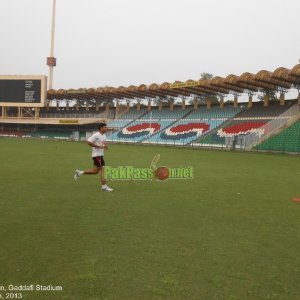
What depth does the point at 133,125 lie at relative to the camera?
6322cm

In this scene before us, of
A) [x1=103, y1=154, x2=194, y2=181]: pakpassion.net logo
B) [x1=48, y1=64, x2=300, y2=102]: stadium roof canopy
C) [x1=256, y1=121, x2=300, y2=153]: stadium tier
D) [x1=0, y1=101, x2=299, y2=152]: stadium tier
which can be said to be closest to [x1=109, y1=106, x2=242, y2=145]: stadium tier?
[x1=0, y1=101, x2=299, y2=152]: stadium tier

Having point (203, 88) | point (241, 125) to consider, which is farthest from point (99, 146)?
point (203, 88)

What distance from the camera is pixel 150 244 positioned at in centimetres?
604

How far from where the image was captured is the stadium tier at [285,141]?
36875 mm

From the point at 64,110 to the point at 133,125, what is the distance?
20.7m

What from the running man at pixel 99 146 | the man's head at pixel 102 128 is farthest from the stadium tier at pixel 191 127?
the man's head at pixel 102 128

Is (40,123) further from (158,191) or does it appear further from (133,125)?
(158,191)

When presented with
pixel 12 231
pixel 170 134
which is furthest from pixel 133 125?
pixel 12 231

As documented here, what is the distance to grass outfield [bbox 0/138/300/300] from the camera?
14.9 ft

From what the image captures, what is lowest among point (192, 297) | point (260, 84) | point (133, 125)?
point (192, 297)

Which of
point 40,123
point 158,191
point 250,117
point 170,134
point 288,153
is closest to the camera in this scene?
point 158,191

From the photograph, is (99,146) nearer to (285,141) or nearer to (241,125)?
(285,141)

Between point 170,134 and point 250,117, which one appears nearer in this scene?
point 250,117

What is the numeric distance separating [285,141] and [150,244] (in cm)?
3420
